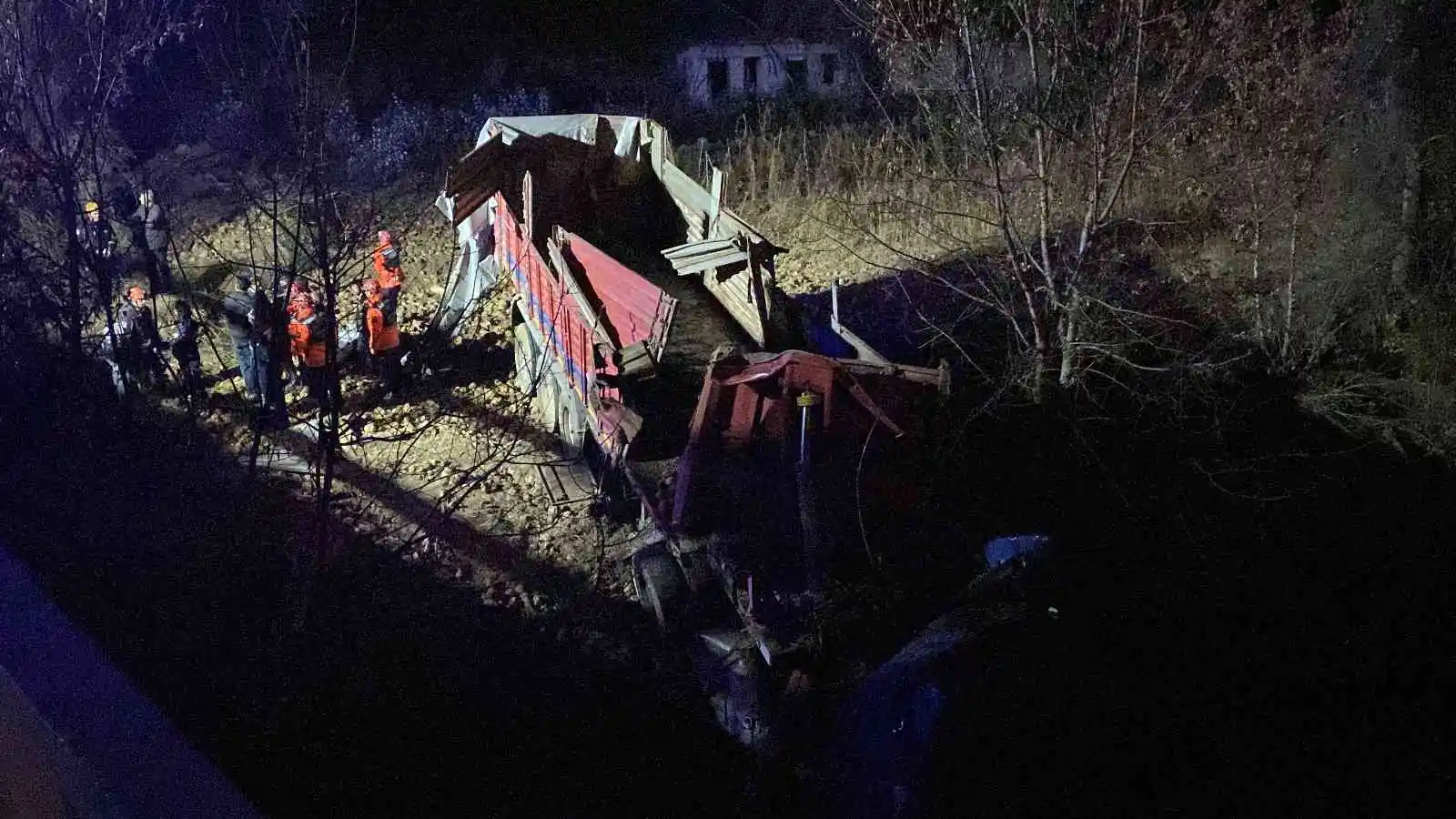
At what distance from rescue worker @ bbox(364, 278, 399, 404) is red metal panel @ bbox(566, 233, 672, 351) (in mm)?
1785

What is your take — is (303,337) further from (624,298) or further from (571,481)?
(624,298)

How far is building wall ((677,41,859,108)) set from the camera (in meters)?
19.9

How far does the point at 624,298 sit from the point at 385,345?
8.92 ft

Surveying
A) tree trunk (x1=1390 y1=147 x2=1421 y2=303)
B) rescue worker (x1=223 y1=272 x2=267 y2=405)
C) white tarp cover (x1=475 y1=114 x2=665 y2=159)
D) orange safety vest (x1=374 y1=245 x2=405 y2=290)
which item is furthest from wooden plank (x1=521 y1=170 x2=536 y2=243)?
tree trunk (x1=1390 y1=147 x2=1421 y2=303)

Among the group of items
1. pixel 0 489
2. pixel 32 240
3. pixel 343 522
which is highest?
pixel 32 240

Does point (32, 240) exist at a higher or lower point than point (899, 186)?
higher

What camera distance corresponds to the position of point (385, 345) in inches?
337

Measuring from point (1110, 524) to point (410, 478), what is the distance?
15.0 ft

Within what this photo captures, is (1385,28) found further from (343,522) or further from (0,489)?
(0,489)

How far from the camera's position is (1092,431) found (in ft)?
23.9

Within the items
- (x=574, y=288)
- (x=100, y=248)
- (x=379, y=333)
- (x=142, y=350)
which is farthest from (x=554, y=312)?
(x=379, y=333)

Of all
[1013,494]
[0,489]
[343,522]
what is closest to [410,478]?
[343,522]

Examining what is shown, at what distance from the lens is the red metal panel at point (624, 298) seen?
6176 millimetres

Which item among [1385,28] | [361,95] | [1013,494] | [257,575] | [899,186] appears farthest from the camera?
[361,95]
